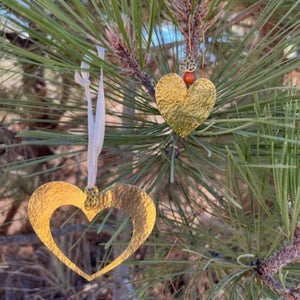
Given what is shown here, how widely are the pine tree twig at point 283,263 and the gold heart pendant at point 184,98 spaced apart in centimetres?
13

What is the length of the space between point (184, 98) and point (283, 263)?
16cm

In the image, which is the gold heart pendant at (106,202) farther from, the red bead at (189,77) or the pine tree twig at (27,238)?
the pine tree twig at (27,238)

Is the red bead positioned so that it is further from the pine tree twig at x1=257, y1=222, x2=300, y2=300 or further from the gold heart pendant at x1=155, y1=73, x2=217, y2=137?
the pine tree twig at x1=257, y1=222, x2=300, y2=300

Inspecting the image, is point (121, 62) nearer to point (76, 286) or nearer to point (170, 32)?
point (170, 32)

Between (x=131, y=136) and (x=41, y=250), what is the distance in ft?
3.22

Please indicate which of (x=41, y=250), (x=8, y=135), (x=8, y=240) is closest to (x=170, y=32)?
(x=8, y=135)

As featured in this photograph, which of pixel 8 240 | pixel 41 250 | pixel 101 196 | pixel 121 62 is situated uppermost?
pixel 121 62

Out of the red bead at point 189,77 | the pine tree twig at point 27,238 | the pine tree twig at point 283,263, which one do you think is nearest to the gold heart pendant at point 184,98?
the red bead at point 189,77

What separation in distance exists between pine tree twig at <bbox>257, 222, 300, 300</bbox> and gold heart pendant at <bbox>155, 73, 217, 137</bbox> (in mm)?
125

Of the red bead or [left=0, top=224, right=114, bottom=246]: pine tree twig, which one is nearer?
the red bead

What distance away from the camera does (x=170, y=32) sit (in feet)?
1.96

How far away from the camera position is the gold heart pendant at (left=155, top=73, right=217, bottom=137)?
36 centimetres

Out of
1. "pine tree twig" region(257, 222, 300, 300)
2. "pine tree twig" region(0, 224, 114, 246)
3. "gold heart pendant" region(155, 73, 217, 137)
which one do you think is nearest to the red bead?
"gold heart pendant" region(155, 73, 217, 137)

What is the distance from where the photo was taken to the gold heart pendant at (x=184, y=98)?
1.18ft
